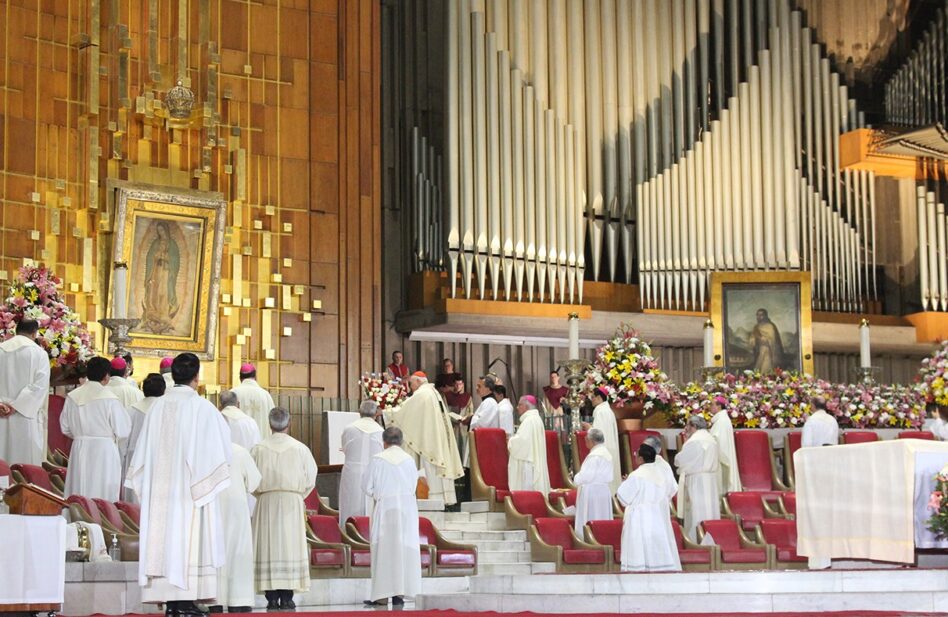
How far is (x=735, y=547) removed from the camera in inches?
544

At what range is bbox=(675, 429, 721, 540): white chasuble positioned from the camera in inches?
587

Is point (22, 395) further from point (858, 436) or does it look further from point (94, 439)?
point (858, 436)

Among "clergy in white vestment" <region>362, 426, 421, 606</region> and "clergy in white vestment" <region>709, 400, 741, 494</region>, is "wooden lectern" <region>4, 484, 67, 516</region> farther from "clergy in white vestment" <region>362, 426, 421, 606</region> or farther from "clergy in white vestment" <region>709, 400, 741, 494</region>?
"clergy in white vestment" <region>709, 400, 741, 494</region>

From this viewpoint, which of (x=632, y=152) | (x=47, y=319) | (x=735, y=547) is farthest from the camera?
(x=632, y=152)

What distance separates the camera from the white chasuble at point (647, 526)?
13000 millimetres

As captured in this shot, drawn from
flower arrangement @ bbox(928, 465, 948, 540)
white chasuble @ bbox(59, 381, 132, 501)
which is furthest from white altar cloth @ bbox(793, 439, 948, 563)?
white chasuble @ bbox(59, 381, 132, 501)

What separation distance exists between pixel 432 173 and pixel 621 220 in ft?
8.06

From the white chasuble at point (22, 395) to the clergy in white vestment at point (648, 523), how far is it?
4509 mm

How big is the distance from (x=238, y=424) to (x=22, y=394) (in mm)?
1616

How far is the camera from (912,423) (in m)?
17.4

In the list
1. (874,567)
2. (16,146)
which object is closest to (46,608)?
(874,567)

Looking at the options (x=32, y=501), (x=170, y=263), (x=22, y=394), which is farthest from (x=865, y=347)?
(x=32, y=501)

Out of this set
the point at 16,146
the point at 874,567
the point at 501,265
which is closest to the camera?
the point at 874,567

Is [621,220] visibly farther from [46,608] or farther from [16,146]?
[46,608]
